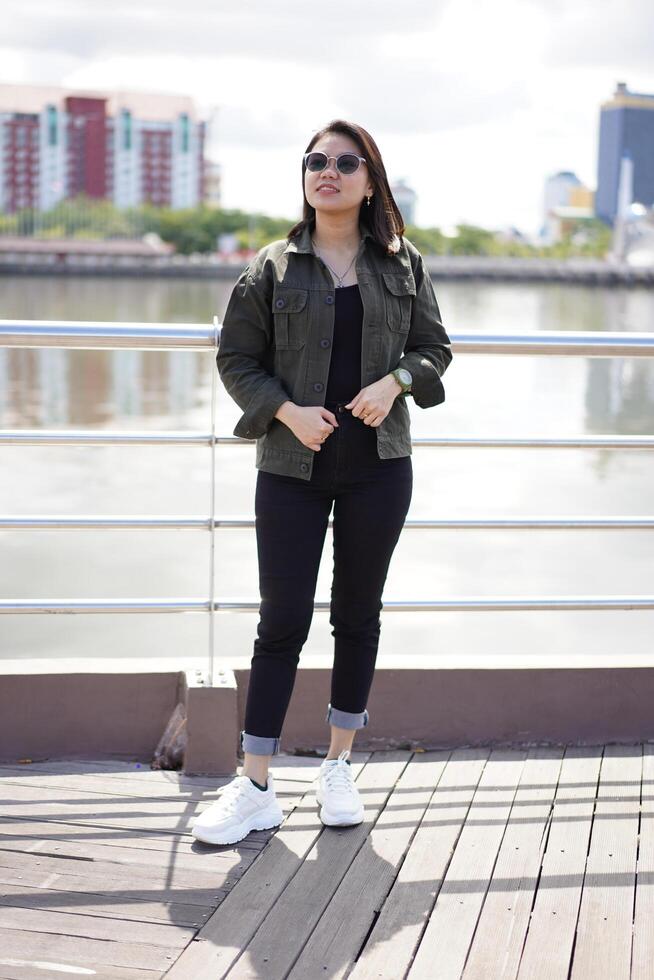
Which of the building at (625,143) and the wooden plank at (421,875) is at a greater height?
the building at (625,143)

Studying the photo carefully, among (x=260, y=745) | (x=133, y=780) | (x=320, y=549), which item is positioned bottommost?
(x=133, y=780)

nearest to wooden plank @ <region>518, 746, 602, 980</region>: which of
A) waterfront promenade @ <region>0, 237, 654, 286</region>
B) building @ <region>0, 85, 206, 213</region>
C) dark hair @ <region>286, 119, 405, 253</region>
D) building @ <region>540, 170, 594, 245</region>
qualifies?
dark hair @ <region>286, 119, 405, 253</region>

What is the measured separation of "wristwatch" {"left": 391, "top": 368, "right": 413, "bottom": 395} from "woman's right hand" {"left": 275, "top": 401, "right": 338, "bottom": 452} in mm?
150

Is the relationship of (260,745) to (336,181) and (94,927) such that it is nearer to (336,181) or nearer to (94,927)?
(94,927)

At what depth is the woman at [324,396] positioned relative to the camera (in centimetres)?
230

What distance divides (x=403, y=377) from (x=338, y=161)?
43 centimetres

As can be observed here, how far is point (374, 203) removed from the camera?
2391mm

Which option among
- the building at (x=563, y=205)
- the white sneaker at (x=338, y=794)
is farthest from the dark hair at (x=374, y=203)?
the building at (x=563, y=205)

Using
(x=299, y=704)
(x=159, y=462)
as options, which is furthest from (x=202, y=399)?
(x=299, y=704)

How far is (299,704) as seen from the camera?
288 centimetres

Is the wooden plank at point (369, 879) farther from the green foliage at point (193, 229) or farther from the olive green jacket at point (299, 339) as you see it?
the green foliage at point (193, 229)

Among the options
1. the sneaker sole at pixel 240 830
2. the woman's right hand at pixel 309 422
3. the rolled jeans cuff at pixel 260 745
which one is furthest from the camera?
the rolled jeans cuff at pixel 260 745

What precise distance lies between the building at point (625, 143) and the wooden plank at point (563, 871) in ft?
442

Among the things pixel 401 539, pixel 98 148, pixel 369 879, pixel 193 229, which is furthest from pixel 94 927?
pixel 98 148
